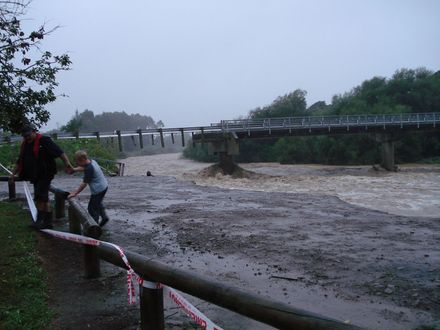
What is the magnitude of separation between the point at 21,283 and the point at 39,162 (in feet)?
8.36

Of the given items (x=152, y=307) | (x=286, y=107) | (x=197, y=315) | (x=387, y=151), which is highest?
(x=286, y=107)

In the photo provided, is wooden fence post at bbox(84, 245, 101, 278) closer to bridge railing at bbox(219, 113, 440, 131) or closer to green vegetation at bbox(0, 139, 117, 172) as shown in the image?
green vegetation at bbox(0, 139, 117, 172)

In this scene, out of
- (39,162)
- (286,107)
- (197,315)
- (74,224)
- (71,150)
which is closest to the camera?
(197,315)

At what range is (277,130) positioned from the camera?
4678 centimetres

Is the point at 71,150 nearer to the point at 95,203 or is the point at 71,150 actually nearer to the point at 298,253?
the point at 95,203

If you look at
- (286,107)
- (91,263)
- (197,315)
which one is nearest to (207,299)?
(197,315)

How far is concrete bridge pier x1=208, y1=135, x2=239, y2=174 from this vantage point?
144 feet

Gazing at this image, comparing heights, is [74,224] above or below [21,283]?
above

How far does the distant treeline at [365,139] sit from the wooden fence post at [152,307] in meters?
A: 63.2

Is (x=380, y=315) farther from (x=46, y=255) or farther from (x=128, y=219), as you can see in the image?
(x=128, y=219)

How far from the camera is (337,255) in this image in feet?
25.8

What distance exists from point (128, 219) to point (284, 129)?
36.8 metres

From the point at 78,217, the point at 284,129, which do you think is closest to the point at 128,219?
the point at 78,217

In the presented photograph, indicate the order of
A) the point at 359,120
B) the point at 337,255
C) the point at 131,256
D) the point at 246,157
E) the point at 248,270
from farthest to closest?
the point at 246,157 → the point at 359,120 → the point at 337,255 → the point at 248,270 → the point at 131,256
